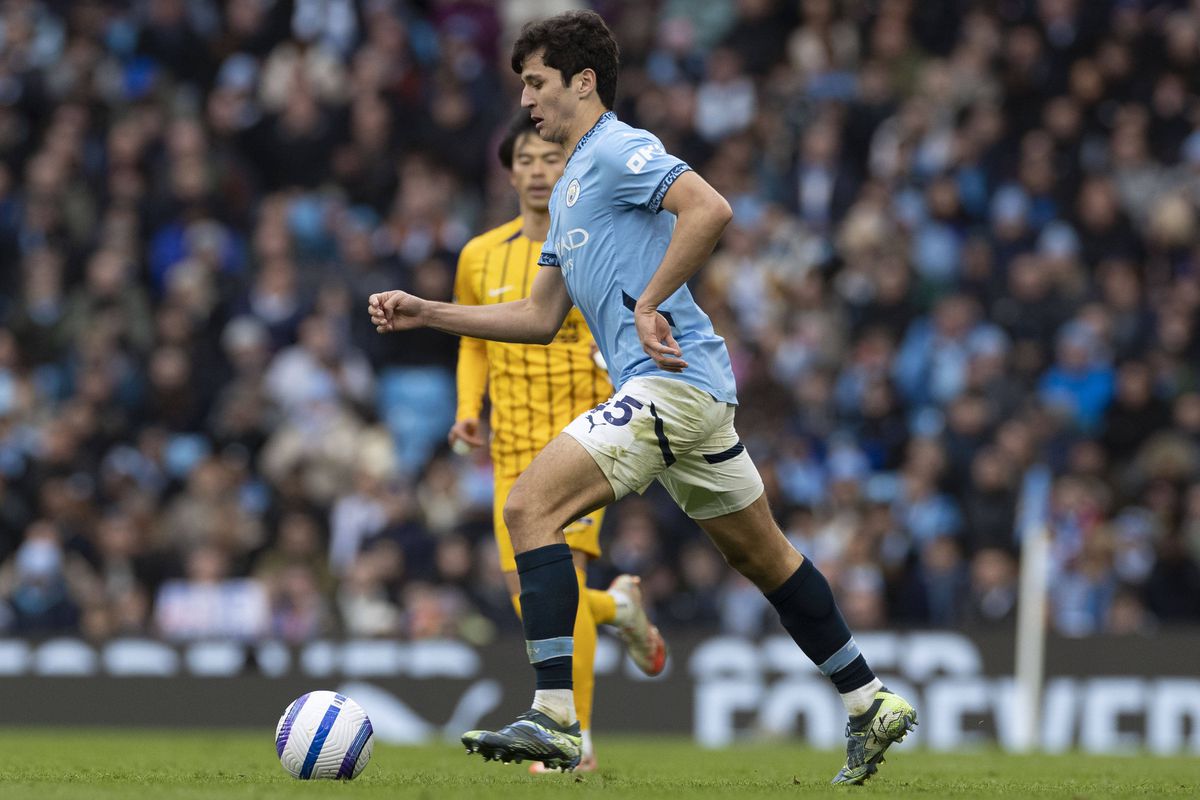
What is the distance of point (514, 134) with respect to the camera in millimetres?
8633

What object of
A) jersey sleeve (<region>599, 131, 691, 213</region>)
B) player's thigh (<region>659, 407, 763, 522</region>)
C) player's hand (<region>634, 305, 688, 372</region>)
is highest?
jersey sleeve (<region>599, 131, 691, 213</region>)

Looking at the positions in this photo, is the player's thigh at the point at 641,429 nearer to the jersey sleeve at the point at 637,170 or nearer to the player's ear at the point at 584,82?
the jersey sleeve at the point at 637,170

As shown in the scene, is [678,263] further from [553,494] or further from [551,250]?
[553,494]

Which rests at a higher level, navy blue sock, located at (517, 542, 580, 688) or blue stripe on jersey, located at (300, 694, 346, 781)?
navy blue sock, located at (517, 542, 580, 688)

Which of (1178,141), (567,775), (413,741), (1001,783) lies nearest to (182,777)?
(567,775)

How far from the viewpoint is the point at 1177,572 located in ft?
46.6

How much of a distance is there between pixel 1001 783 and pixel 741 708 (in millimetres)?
5440

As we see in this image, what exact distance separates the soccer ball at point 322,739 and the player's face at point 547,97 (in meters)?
2.22

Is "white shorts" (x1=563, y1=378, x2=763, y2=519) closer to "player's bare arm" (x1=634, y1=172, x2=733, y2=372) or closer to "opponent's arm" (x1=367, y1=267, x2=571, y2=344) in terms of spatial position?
"player's bare arm" (x1=634, y1=172, x2=733, y2=372)

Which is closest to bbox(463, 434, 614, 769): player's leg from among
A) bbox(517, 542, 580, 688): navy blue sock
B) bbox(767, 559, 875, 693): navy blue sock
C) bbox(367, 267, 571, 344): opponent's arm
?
bbox(517, 542, 580, 688): navy blue sock

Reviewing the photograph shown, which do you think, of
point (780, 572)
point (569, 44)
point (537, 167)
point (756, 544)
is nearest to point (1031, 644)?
point (537, 167)

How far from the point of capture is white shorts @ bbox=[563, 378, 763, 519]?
6.52 m

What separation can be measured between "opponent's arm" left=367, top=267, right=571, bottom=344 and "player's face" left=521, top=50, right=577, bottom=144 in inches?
22.2

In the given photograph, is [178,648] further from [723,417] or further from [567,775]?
[723,417]
